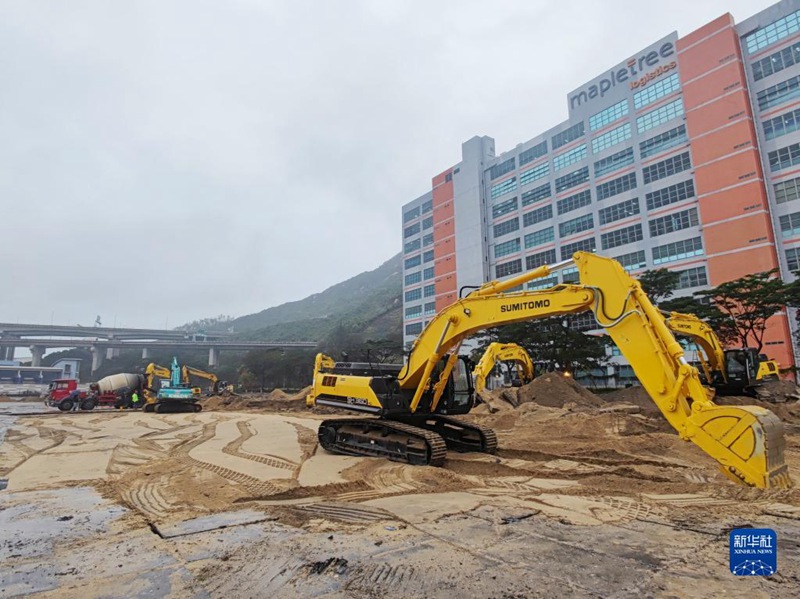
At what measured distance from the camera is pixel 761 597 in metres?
3.18

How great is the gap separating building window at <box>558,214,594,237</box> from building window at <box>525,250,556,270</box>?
252 cm

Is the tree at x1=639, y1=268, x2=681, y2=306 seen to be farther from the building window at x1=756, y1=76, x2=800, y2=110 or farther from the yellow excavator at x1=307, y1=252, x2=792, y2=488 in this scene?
the yellow excavator at x1=307, y1=252, x2=792, y2=488

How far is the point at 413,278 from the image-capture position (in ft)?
248

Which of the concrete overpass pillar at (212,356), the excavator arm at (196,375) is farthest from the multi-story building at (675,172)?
the concrete overpass pillar at (212,356)

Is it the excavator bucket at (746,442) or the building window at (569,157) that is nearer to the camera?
the excavator bucket at (746,442)

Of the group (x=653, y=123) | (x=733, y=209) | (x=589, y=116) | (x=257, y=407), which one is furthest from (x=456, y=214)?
(x=257, y=407)

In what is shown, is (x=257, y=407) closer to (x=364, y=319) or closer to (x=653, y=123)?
(x=653, y=123)

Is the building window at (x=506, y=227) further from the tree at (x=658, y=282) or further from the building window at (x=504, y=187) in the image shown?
→ the tree at (x=658, y=282)

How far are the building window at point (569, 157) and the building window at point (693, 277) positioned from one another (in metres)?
18.0

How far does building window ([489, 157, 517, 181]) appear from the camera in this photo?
60656 millimetres

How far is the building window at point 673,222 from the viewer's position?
41.5m

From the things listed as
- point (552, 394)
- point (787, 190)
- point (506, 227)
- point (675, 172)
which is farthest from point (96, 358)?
point (787, 190)

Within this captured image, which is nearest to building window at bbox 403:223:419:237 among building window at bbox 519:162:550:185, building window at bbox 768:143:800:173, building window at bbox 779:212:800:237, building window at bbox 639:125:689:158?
building window at bbox 519:162:550:185

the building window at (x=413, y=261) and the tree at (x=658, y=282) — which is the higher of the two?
the building window at (x=413, y=261)
